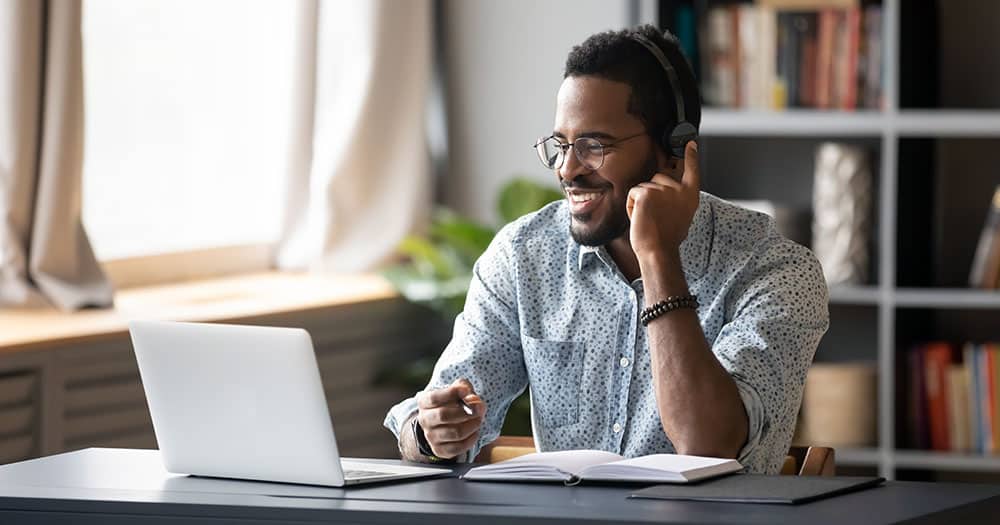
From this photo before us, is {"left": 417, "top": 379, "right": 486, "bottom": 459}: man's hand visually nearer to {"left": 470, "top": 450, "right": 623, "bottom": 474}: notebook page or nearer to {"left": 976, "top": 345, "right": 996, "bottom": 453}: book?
{"left": 470, "top": 450, "right": 623, "bottom": 474}: notebook page

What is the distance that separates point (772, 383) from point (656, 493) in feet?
1.57

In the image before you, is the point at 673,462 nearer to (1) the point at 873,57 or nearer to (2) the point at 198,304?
(2) the point at 198,304

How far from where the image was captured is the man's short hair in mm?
2289

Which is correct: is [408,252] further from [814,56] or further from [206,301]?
[814,56]

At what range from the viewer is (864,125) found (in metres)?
3.74

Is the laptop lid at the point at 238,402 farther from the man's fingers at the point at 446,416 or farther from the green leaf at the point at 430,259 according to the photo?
the green leaf at the point at 430,259

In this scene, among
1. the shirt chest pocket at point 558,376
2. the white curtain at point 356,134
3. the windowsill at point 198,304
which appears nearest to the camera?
the shirt chest pocket at point 558,376

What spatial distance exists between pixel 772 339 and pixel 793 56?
176 centimetres

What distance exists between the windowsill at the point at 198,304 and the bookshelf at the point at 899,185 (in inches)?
36.9

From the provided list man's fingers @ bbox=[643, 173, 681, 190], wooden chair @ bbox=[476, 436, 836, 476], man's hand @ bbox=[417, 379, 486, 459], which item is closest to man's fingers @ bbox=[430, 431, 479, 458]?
man's hand @ bbox=[417, 379, 486, 459]

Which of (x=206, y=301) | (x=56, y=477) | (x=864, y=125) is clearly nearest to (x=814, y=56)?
(x=864, y=125)

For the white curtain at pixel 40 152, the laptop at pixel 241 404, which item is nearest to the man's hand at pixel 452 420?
the laptop at pixel 241 404

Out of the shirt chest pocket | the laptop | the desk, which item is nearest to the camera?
the desk

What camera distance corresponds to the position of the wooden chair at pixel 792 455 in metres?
2.19
